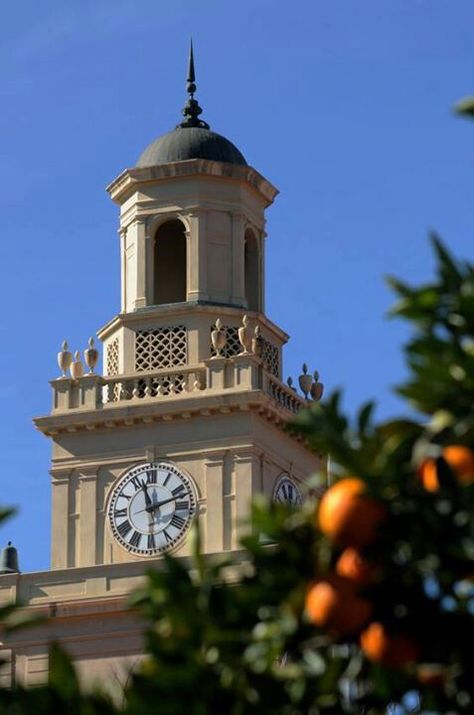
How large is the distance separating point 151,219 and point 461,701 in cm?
4691

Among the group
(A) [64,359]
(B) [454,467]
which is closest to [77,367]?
(A) [64,359]

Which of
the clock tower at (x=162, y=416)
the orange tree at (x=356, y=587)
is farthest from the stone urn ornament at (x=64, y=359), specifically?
the orange tree at (x=356, y=587)

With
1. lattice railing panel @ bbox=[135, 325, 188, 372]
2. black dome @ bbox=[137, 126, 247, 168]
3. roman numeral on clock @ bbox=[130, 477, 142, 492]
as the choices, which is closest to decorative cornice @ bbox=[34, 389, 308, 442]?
lattice railing panel @ bbox=[135, 325, 188, 372]

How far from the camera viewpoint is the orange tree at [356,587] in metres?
13.9

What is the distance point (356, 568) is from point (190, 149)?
157 ft

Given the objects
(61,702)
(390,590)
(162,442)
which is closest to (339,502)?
(390,590)

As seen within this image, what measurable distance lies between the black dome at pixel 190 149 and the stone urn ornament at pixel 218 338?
396cm

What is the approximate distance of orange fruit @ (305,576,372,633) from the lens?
1367 cm

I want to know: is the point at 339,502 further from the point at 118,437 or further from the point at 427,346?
the point at 118,437

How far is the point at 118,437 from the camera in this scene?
5922 cm

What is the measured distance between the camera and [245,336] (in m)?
58.4

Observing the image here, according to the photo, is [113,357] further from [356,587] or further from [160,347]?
[356,587]

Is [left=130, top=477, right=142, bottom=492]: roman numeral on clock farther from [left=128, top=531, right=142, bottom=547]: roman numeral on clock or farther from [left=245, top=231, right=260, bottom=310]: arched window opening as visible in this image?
[left=245, top=231, right=260, bottom=310]: arched window opening

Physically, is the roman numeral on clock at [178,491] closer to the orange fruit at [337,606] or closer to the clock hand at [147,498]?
the clock hand at [147,498]
